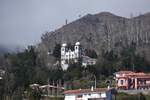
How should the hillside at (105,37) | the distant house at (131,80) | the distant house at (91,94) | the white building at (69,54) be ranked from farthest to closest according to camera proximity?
the hillside at (105,37) < the white building at (69,54) < the distant house at (131,80) < the distant house at (91,94)

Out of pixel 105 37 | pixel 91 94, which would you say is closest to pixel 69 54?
pixel 105 37

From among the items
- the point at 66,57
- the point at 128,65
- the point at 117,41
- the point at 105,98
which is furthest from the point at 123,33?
the point at 105,98

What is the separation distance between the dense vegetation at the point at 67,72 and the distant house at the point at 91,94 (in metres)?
6.88

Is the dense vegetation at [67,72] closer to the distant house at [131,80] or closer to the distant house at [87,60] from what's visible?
the distant house at [131,80]

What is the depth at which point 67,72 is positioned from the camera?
243ft

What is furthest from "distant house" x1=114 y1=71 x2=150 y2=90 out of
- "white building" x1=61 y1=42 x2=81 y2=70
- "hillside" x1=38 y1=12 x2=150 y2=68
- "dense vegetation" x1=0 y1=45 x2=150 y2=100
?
"hillside" x1=38 y1=12 x2=150 y2=68

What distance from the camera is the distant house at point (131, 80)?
6894 centimetres

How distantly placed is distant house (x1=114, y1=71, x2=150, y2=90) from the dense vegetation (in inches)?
59.6

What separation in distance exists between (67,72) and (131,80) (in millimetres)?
9584

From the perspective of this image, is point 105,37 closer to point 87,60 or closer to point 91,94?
point 87,60

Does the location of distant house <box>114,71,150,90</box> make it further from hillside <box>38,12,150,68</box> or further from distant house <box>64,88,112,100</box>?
hillside <box>38,12,150,68</box>

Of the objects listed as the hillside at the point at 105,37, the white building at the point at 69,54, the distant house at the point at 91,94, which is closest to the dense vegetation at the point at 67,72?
the white building at the point at 69,54

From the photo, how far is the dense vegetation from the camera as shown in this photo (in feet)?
Answer: 224

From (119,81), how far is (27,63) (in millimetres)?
16630
